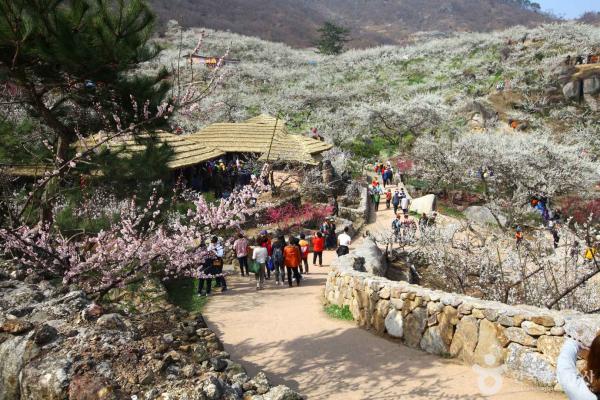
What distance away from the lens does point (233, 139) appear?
19141 millimetres

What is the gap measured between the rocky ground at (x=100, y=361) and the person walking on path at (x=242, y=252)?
5.03m

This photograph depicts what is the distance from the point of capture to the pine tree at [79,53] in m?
5.09

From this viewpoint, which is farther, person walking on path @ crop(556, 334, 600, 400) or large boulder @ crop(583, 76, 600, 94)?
large boulder @ crop(583, 76, 600, 94)

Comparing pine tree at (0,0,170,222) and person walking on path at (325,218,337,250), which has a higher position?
pine tree at (0,0,170,222)

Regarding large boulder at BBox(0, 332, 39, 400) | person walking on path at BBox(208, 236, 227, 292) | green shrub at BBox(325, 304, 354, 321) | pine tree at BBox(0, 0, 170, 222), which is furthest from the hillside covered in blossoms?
large boulder at BBox(0, 332, 39, 400)

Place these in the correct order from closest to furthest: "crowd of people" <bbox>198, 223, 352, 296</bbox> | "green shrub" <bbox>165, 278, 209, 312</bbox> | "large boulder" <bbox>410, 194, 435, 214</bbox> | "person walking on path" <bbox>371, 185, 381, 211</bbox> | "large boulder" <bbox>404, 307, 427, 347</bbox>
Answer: "large boulder" <bbox>404, 307, 427, 347</bbox>, "green shrub" <bbox>165, 278, 209, 312</bbox>, "crowd of people" <bbox>198, 223, 352, 296</bbox>, "large boulder" <bbox>410, 194, 435, 214</bbox>, "person walking on path" <bbox>371, 185, 381, 211</bbox>

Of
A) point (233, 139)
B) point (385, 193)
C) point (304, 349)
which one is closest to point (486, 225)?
point (385, 193)

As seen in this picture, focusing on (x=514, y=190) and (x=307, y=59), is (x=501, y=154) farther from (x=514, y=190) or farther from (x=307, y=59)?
(x=307, y=59)

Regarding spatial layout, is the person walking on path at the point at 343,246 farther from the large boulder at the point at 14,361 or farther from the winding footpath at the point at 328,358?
the large boulder at the point at 14,361

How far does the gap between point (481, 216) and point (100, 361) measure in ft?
59.0

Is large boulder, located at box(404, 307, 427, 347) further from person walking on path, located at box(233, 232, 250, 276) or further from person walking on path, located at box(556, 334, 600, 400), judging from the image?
person walking on path, located at box(233, 232, 250, 276)

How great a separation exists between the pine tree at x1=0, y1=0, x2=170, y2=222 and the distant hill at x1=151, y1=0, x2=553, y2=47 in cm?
7514

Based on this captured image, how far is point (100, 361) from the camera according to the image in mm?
3717

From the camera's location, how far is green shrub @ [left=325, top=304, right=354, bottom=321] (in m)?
7.95
